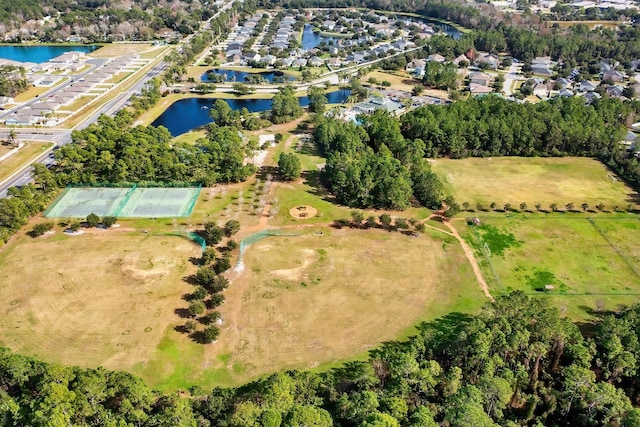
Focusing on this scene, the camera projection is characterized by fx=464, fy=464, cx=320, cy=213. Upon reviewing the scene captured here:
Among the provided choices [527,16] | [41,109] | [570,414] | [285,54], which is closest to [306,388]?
[570,414]

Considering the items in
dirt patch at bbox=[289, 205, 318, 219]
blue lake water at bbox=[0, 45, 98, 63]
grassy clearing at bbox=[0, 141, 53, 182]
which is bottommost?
dirt patch at bbox=[289, 205, 318, 219]

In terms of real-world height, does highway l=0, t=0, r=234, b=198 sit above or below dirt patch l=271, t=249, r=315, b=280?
above

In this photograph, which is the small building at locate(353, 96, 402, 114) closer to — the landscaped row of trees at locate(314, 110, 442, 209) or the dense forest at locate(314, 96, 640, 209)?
the dense forest at locate(314, 96, 640, 209)

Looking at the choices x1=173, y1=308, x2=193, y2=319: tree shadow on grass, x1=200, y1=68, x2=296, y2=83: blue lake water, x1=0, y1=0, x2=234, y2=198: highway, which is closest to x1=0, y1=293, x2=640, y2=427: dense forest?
x1=173, y1=308, x2=193, y2=319: tree shadow on grass

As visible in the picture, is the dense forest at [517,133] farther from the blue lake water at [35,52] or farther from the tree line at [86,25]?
the blue lake water at [35,52]

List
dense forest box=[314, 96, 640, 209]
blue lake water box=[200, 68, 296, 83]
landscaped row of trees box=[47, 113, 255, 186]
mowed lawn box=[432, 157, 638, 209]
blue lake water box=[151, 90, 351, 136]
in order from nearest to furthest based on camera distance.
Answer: mowed lawn box=[432, 157, 638, 209] → landscaped row of trees box=[47, 113, 255, 186] → dense forest box=[314, 96, 640, 209] → blue lake water box=[151, 90, 351, 136] → blue lake water box=[200, 68, 296, 83]

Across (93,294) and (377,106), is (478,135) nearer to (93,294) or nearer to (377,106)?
(377,106)

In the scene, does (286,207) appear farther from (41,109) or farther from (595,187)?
(41,109)
